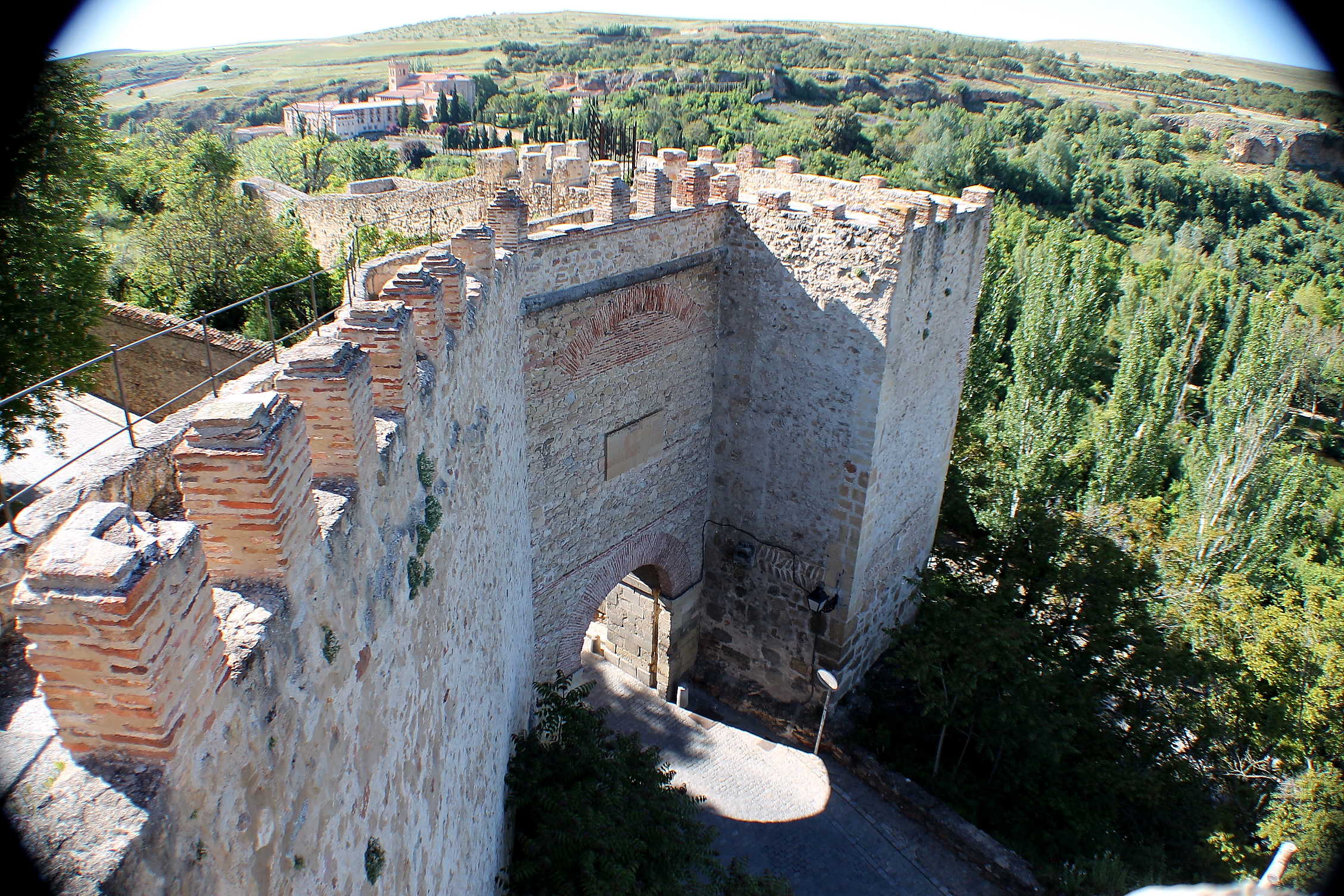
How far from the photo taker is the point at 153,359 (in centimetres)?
1084

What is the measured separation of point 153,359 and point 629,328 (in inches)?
270

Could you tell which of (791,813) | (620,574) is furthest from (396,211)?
(791,813)

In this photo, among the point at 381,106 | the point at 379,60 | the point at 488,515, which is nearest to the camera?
the point at 488,515

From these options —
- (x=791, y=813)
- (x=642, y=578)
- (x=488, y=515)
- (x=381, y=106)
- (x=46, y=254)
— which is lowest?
(x=791, y=813)

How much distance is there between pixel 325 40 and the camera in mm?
140750

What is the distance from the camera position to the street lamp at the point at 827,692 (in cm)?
953

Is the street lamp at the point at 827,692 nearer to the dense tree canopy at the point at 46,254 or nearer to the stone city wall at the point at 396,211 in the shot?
the dense tree canopy at the point at 46,254

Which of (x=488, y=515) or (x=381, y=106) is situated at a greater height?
(x=381, y=106)

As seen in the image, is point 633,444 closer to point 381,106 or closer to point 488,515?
point 488,515

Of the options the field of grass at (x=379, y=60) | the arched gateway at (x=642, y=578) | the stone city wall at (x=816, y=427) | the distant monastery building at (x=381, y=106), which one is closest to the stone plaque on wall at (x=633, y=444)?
the arched gateway at (x=642, y=578)

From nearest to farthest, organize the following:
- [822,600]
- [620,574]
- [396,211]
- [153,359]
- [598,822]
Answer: [598,822] < [620,574] < [822,600] < [153,359] < [396,211]

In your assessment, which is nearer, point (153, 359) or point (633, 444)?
point (633, 444)

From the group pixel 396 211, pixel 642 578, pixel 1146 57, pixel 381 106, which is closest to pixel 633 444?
pixel 642 578

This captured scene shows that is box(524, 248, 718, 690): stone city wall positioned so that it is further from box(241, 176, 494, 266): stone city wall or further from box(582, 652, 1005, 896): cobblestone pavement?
box(241, 176, 494, 266): stone city wall
